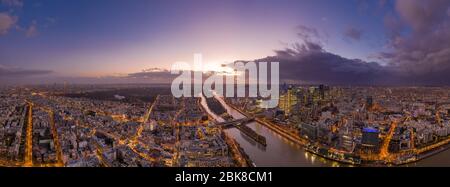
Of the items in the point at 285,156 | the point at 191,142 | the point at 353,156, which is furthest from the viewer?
the point at 191,142

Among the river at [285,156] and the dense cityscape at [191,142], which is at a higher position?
the dense cityscape at [191,142]

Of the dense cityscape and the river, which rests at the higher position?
the dense cityscape

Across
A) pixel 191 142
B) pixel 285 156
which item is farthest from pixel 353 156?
pixel 191 142

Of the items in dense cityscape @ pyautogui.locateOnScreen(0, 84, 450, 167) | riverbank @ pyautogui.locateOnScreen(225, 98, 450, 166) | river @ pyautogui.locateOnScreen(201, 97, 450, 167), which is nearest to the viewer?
dense cityscape @ pyautogui.locateOnScreen(0, 84, 450, 167)

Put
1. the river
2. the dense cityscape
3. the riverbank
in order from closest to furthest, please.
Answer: the dense cityscape < the river < the riverbank

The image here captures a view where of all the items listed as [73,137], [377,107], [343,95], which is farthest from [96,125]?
[343,95]

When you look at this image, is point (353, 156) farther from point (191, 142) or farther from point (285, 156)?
point (191, 142)

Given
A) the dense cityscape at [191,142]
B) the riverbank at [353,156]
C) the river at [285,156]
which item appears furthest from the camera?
the riverbank at [353,156]

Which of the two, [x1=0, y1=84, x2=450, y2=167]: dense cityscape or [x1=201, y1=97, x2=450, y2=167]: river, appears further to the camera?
[x1=201, y1=97, x2=450, y2=167]: river

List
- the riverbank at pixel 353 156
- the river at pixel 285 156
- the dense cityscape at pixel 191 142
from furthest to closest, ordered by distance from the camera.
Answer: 1. the riverbank at pixel 353 156
2. the river at pixel 285 156
3. the dense cityscape at pixel 191 142
